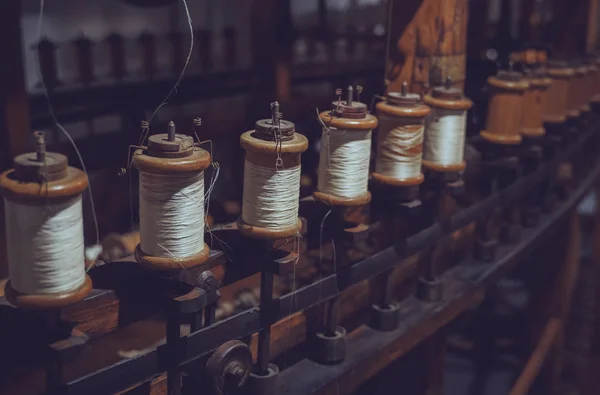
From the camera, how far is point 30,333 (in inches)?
62.8

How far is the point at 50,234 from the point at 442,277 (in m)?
2.14

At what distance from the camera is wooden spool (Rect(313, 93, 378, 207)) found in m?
2.03

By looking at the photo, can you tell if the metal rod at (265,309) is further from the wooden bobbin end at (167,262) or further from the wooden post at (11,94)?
the wooden post at (11,94)

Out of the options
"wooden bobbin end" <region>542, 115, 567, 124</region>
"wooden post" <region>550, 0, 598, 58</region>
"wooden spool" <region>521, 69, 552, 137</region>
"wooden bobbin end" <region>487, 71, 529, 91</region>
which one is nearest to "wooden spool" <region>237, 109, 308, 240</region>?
"wooden bobbin end" <region>487, 71, 529, 91</region>

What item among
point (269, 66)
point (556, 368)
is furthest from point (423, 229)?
point (269, 66)

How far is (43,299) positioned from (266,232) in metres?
0.60

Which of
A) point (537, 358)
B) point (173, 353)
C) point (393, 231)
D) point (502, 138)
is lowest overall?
point (537, 358)

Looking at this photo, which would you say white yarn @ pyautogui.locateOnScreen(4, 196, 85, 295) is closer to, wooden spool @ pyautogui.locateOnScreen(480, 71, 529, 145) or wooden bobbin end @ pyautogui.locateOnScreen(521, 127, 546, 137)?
wooden spool @ pyautogui.locateOnScreen(480, 71, 529, 145)

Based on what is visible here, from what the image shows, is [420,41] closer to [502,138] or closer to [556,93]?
[502,138]

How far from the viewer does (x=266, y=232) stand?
6.12 feet

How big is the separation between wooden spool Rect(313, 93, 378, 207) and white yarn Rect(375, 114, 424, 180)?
0.21m

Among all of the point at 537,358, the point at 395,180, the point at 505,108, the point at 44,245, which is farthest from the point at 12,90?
the point at 537,358

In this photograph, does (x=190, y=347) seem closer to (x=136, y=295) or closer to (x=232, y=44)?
(x=136, y=295)

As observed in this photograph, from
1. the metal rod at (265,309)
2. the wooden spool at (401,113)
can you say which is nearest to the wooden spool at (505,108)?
the wooden spool at (401,113)
